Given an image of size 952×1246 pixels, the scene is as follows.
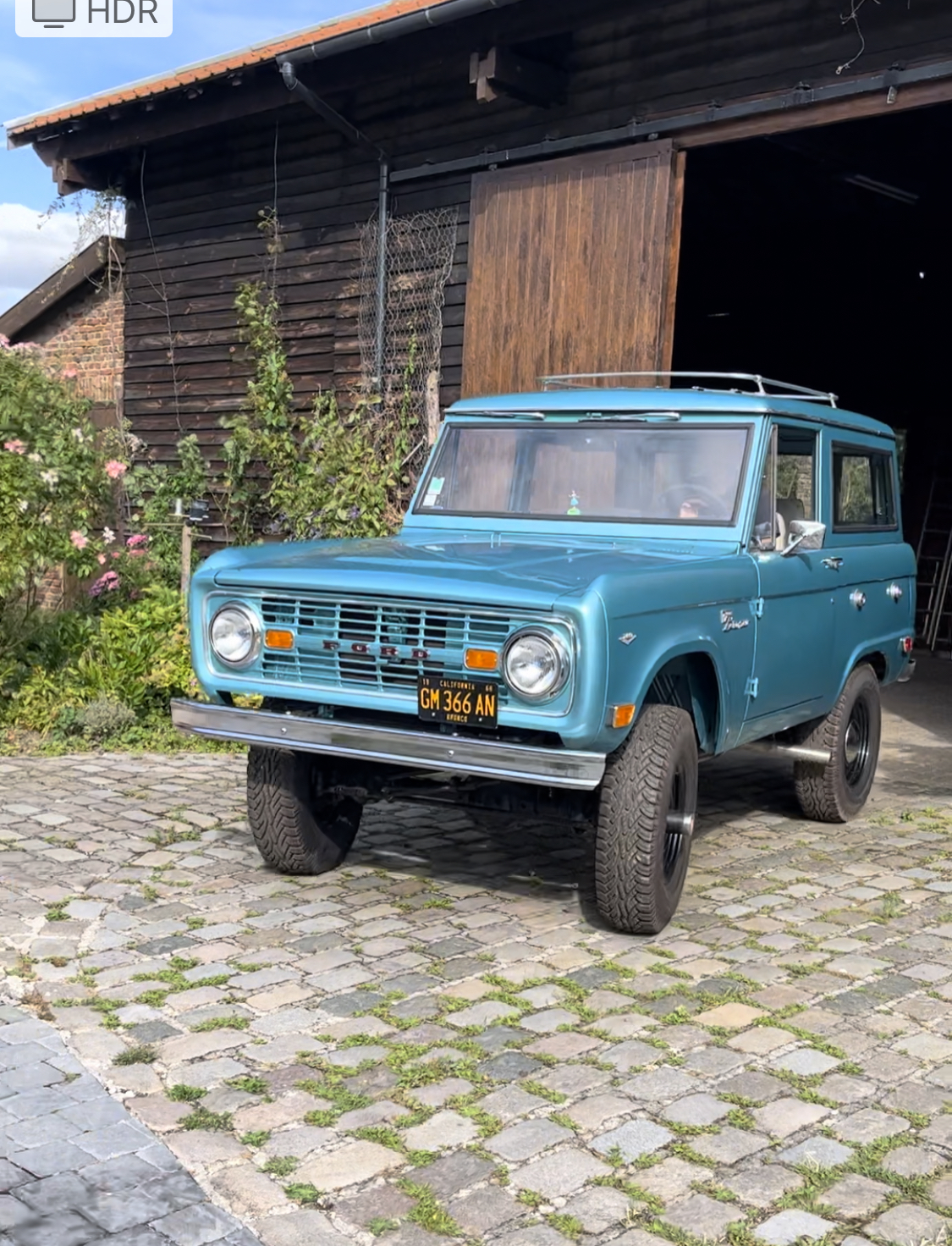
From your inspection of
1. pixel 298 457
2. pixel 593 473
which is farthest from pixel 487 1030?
pixel 298 457

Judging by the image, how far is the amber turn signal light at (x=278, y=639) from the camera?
4797 millimetres

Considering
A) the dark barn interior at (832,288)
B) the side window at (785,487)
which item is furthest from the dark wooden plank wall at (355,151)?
the side window at (785,487)

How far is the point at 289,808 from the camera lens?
5211 millimetres

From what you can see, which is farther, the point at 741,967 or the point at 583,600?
the point at 741,967

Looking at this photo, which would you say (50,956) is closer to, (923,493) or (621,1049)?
(621,1049)

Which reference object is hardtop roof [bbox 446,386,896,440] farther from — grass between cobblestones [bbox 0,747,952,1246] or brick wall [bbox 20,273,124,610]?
brick wall [bbox 20,273,124,610]

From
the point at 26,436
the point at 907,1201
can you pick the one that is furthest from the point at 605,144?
the point at 907,1201

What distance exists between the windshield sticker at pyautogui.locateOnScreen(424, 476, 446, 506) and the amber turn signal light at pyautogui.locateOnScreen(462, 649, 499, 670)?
1700 millimetres

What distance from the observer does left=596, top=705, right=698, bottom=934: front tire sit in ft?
14.8

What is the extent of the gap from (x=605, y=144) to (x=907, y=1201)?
24.8ft

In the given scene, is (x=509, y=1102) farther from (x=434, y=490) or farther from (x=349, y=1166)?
(x=434, y=490)

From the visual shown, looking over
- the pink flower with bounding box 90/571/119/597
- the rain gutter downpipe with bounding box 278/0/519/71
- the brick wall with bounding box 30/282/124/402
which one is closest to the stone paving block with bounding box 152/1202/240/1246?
the pink flower with bounding box 90/571/119/597

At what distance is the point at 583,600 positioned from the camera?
418cm

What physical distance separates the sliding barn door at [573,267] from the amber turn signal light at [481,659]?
4.17 meters
